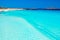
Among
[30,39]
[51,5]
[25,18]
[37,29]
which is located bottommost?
[30,39]

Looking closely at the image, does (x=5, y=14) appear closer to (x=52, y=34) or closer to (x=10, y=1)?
(x=10, y=1)

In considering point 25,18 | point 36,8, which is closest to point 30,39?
point 25,18

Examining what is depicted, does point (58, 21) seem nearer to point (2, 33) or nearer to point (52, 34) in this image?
point (52, 34)

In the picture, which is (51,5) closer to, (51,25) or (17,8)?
(51,25)

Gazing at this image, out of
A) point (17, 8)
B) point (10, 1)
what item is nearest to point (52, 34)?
point (17, 8)

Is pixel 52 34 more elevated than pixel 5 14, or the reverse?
pixel 5 14

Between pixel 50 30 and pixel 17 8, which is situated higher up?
pixel 17 8
